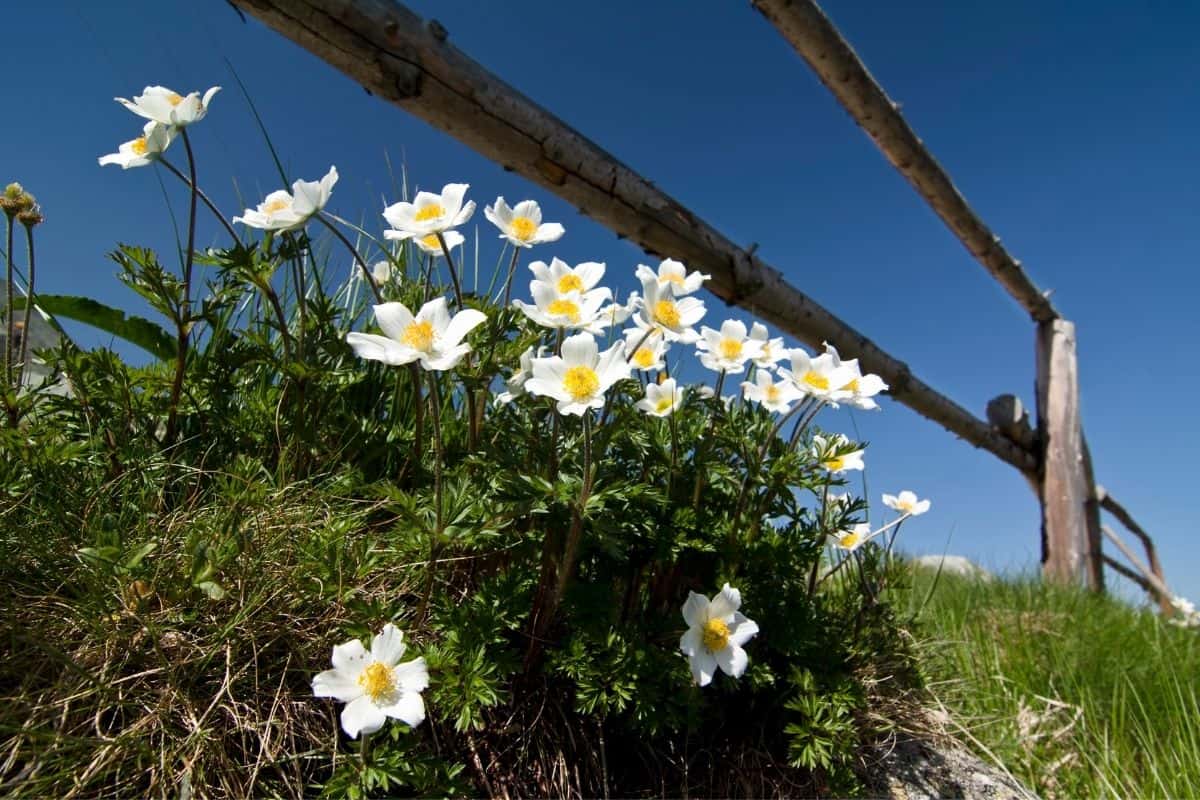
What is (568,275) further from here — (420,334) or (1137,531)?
(1137,531)

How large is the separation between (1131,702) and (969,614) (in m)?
0.81

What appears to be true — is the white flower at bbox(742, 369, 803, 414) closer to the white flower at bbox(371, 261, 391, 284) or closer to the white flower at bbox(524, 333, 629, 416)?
the white flower at bbox(524, 333, 629, 416)

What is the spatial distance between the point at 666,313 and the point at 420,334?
502 millimetres

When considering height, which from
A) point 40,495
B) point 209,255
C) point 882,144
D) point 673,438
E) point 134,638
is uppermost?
point 882,144

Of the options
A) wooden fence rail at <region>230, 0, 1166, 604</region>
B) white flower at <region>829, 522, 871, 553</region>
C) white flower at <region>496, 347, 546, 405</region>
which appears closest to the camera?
white flower at <region>496, 347, 546, 405</region>

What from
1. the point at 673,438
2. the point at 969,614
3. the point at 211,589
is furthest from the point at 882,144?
the point at 211,589

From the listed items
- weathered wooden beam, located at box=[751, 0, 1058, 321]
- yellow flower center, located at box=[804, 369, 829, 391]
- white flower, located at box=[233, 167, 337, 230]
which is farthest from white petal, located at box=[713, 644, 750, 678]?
weathered wooden beam, located at box=[751, 0, 1058, 321]

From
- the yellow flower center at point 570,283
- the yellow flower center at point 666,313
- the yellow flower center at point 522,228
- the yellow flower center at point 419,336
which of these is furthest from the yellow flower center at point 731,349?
the yellow flower center at point 419,336

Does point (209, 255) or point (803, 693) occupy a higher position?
point (209, 255)

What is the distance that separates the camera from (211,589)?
1308 mm

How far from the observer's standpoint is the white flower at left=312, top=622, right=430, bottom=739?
3.55 ft

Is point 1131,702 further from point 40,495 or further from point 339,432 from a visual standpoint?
point 40,495

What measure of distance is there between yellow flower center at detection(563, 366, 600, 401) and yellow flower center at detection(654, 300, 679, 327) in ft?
0.91

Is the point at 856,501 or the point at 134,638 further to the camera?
the point at 856,501
